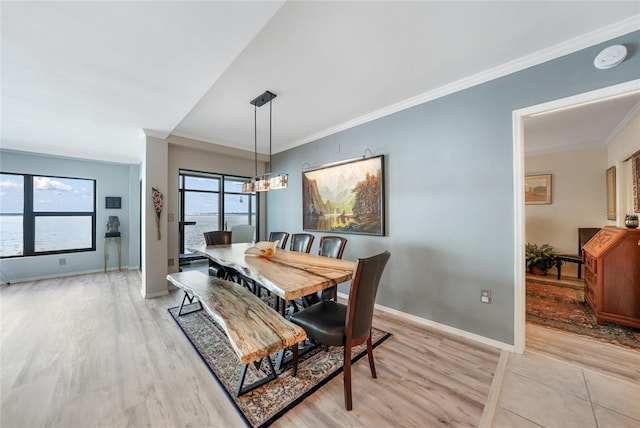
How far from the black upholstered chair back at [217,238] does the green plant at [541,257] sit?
570 centimetres

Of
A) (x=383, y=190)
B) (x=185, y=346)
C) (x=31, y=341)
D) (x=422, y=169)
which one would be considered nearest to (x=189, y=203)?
(x=31, y=341)

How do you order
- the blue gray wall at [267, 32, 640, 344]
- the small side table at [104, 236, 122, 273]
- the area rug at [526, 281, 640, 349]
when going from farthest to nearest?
the small side table at [104, 236, 122, 273] → the area rug at [526, 281, 640, 349] → the blue gray wall at [267, 32, 640, 344]

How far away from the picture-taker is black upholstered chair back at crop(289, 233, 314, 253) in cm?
321

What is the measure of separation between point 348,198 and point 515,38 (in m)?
2.33

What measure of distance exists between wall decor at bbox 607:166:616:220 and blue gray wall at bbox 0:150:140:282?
9086mm

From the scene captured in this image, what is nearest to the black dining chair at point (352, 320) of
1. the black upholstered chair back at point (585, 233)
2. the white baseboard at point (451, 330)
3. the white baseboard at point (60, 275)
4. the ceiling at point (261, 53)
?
the white baseboard at point (451, 330)

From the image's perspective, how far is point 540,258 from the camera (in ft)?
14.5

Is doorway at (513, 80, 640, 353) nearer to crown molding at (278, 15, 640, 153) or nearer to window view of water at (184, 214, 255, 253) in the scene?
crown molding at (278, 15, 640, 153)

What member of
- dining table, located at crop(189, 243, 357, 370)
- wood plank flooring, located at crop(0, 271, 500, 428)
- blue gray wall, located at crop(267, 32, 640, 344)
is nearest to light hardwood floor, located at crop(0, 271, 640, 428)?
wood plank flooring, located at crop(0, 271, 500, 428)

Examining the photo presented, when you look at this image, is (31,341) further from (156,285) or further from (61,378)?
(156,285)

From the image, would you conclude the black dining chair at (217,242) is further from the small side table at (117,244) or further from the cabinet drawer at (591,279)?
the cabinet drawer at (591,279)

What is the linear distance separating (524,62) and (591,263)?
100.0 inches

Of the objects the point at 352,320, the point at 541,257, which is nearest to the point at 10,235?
the point at 352,320

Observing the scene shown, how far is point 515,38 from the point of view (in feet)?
6.04
